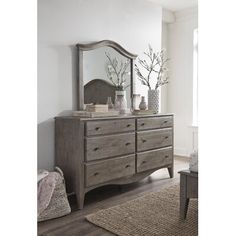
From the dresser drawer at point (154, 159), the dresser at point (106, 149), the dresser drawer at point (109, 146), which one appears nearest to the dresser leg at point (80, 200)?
the dresser at point (106, 149)

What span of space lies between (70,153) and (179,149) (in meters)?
3.06

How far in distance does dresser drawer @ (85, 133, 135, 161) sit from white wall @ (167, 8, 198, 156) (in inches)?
91.8

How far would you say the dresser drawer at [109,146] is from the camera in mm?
3025

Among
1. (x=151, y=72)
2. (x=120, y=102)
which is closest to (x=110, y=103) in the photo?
(x=120, y=102)

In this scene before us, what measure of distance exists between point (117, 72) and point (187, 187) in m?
2.01

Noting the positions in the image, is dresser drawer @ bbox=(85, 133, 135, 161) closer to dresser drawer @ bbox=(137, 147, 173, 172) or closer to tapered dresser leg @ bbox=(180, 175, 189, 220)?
dresser drawer @ bbox=(137, 147, 173, 172)

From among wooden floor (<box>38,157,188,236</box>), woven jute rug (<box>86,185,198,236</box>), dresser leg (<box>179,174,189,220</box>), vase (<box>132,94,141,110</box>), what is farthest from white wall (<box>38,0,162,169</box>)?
dresser leg (<box>179,174,189,220</box>)

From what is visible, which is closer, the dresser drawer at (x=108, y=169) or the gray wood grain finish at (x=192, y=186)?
the gray wood grain finish at (x=192, y=186)

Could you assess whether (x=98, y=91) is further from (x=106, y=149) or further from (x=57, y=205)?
(x=57, y=205)

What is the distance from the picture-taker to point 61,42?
3443 mm

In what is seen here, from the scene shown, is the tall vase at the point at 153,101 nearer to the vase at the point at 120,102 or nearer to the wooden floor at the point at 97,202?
the vase at the point at 120,102

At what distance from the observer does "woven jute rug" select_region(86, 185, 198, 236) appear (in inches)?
93.8

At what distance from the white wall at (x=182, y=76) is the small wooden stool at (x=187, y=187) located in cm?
298
